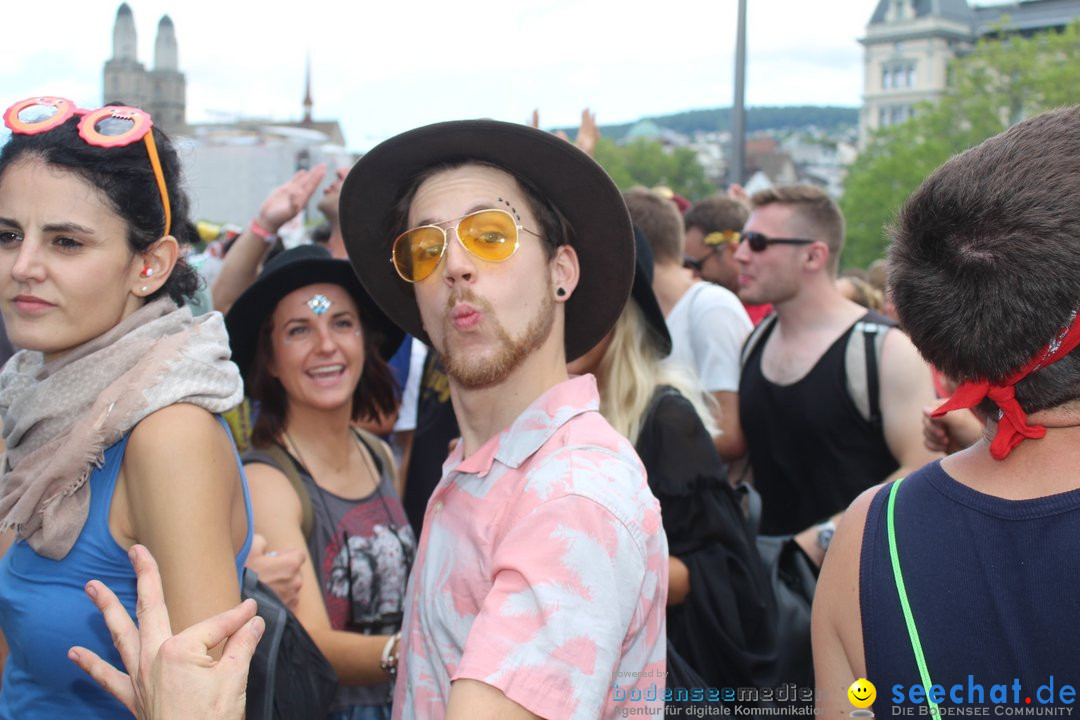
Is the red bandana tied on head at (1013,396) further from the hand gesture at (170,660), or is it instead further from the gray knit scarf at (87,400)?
the gray knit scarf at (87,400)

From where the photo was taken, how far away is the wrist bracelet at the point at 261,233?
4.71 metres

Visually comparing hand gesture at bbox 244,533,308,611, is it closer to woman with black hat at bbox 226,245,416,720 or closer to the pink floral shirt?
woman with black hat at bbox 226,245,416,720

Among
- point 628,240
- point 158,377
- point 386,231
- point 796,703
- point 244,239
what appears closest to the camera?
point 158,377

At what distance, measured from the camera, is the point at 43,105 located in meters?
2.26

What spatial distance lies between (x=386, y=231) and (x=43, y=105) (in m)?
0.84

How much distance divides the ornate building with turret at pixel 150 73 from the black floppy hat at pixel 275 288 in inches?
3981

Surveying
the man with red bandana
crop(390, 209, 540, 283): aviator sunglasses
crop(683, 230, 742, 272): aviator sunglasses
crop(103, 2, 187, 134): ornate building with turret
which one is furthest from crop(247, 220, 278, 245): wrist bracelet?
crop(103, 2, 187, 134): ornate building with turret

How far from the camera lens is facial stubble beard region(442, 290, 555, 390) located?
2.08 metres

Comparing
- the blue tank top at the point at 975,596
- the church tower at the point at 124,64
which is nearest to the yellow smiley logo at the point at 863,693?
the blue tank top at the point at 975,596

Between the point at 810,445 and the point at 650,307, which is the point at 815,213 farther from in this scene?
the point at 650,307

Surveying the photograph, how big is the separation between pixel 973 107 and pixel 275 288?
49.0 m

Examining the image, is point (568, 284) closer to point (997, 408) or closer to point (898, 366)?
point (997, 408)

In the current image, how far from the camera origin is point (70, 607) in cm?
199

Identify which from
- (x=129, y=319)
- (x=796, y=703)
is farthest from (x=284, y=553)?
(x=796, y=703)
